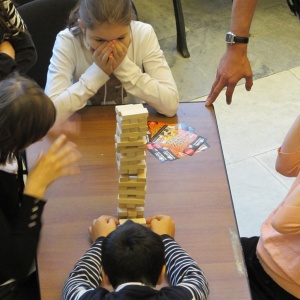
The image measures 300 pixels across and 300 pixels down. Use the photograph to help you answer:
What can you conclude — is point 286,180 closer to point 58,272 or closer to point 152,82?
point 152,82

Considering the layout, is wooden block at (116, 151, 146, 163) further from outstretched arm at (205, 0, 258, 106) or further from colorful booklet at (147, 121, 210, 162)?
outstretched arm at (205, 0, 258, 106)

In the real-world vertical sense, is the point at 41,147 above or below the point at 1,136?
below

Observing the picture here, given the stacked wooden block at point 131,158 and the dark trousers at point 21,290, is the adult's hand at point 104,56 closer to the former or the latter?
the stacked wooden block at point 131,158

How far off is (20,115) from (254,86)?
2.45 meters

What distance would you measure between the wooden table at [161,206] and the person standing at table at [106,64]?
134 millimetres

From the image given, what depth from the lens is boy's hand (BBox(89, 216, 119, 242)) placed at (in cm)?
141

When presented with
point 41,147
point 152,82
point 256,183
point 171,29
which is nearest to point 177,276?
point 41,147

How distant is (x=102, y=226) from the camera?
4.66 feet

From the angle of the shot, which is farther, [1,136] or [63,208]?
[63,208]

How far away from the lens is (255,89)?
3430 mm

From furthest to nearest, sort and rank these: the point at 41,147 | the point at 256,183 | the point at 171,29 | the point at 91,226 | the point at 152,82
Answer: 1. the point at 171,29
2. the point at 256,183
3. the point at 152,82
4. the point at 41,147
5. the point at 91,226

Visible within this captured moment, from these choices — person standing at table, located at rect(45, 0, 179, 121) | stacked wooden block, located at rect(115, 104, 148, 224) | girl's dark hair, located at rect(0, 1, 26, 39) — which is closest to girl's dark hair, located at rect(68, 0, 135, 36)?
person standing at table, located at rect(45, 0, 179, 121)

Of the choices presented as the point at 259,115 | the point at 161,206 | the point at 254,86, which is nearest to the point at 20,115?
the point at 161,206

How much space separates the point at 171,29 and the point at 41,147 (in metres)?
2.53
